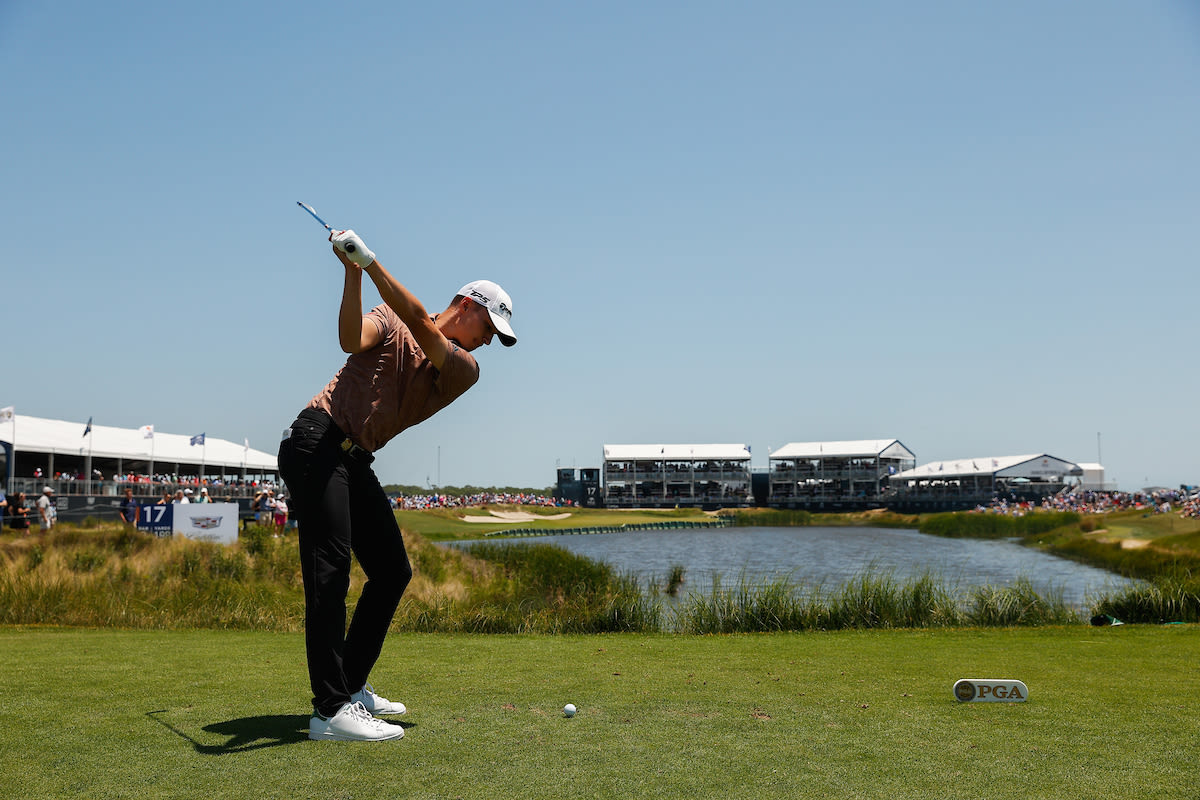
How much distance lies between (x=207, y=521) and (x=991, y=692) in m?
21.4

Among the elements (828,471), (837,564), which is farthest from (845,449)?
(837,564)

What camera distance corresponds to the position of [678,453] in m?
98.8

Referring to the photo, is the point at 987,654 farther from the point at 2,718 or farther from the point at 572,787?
the point at 2,718

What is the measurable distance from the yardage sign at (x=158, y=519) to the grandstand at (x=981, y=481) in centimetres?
7853

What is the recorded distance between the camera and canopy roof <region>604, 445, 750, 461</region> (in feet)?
321

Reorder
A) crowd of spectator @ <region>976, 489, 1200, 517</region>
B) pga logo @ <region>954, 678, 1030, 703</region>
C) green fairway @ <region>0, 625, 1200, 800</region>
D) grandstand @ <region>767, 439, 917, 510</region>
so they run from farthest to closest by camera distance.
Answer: grandstand @ <region>767, 439, 917, 510</region> → crowd of spectator @ <region>976, 489, 1200, 517</region> → pga logo @ <region>954, 678, 1030, 703</region> → green fairway @ <region>0, 625, 1200, 800</region>

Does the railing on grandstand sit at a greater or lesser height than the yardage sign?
greater

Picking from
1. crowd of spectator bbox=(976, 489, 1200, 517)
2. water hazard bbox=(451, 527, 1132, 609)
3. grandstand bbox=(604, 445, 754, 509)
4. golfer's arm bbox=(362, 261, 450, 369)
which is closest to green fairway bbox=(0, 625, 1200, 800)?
golfer's arm bbox=(362, 261, 450, 369)

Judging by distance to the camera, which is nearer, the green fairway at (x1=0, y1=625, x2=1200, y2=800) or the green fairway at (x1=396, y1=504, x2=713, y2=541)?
the green fairway at (x1=0, y1=625, x2=1200, y2=800)

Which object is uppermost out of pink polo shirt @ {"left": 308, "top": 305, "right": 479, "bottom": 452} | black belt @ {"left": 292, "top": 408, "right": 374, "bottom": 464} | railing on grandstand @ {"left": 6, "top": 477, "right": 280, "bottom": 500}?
pink polo shirt @ {"left": 308, "top": 305, "right": 479, "bottom": 452}

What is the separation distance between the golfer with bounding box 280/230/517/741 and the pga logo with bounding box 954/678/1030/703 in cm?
295

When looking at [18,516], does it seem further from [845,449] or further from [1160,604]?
[845,449]

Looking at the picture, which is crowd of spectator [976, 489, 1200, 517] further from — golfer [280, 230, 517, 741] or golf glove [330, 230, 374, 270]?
golf glove [330, 230, 374, 270]

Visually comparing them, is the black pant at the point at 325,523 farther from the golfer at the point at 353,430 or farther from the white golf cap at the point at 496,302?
the white golf cap at the point at 496,302
